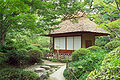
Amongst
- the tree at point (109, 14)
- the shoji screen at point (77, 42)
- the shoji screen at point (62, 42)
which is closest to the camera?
the tree at point (109, 14)

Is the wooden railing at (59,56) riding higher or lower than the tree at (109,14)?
lower

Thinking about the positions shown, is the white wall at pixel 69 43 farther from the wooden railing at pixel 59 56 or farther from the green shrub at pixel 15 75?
the green shrub at pixel 15 75

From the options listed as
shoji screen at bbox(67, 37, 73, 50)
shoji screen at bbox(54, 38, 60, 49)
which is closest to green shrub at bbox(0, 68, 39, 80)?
shoji screen at bbox(67, 37, 73, 50)

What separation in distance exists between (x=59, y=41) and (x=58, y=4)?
908 centimetres

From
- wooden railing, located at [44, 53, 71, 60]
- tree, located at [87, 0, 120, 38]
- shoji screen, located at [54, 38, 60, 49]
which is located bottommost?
wooden railing, located at [44, 53, 71, 60]

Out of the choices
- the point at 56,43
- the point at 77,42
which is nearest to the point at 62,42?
the point at 56,43

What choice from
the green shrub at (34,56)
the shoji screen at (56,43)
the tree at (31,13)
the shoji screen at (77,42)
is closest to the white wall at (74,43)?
the shoji screen at (77,42)

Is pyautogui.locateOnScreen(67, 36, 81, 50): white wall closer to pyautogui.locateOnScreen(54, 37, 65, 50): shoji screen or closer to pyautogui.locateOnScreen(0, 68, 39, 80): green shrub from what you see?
pyautogui.locateOnScreen(54, 37, 65, 50): shoji screen

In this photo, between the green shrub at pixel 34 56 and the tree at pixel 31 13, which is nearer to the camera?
the tree at pixel 31 13

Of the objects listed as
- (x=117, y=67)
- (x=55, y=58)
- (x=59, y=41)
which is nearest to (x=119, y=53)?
(x=117, y=67)

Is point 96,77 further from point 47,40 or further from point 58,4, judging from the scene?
point 47,40

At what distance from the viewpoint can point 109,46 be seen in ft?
22.1

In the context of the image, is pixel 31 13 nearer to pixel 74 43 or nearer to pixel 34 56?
pixel 34 56

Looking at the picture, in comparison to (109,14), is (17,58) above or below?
below
